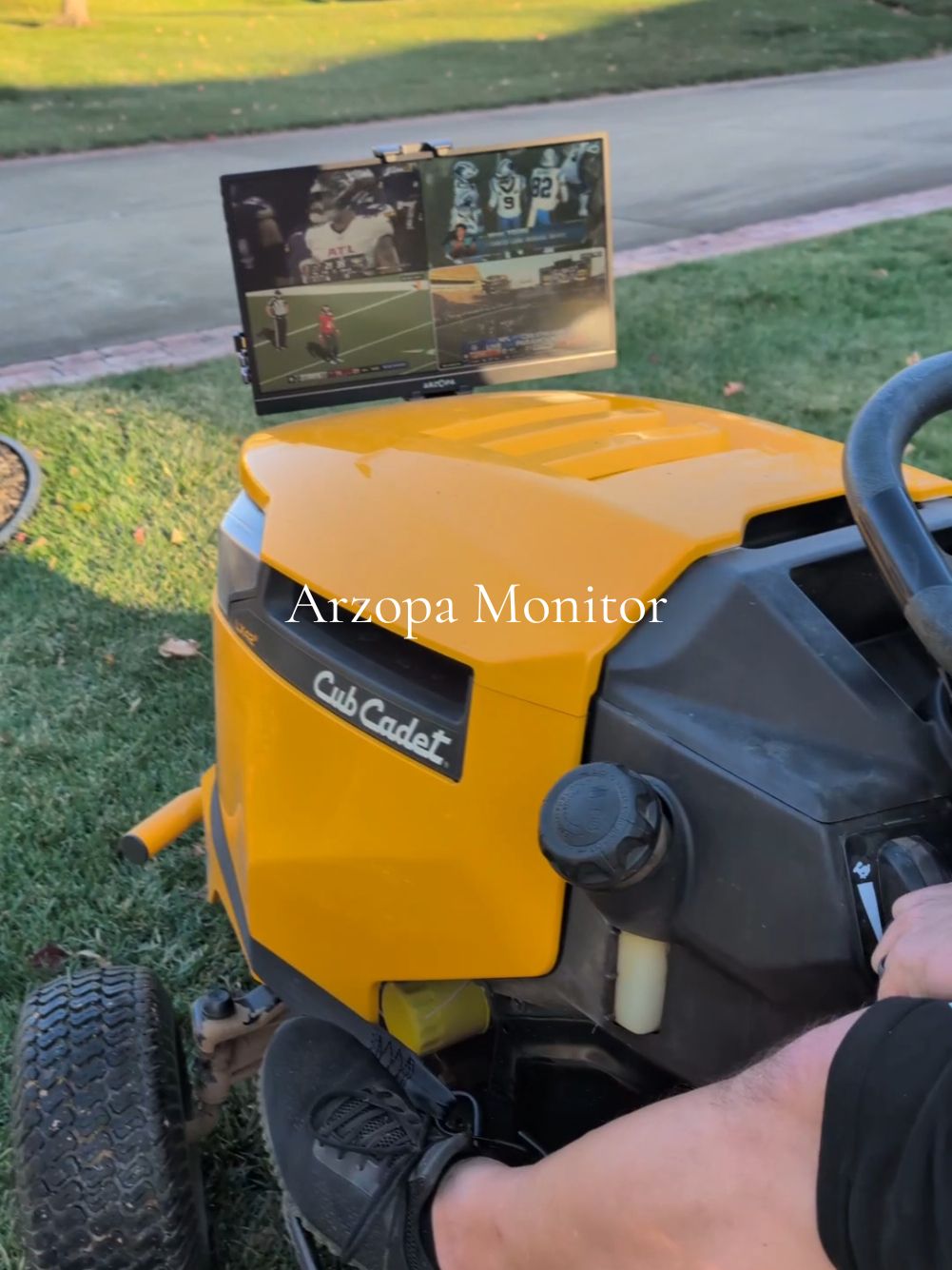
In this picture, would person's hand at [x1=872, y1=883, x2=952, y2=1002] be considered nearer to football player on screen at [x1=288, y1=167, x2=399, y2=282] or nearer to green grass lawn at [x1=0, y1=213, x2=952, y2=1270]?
green grass lawn at [x1=0, y1=213, x2=952, y2=1270]

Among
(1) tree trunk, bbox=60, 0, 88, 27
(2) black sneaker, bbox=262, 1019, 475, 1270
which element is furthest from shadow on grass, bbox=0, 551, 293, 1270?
(1) tree trunk, bbox=60, 0, 88, 27

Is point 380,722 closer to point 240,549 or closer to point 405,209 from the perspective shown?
point 240,549

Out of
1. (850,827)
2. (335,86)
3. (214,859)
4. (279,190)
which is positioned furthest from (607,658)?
(335,86)

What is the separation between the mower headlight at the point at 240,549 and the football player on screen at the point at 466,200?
0.63 metres

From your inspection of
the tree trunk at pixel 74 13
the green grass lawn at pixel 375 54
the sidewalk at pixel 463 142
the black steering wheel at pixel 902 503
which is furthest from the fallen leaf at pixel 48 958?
the tree trunk at pixel 74 13

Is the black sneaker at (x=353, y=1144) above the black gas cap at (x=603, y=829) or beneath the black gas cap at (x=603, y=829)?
beneath

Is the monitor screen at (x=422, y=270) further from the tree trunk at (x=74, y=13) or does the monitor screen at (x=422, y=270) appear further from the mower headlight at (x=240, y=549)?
the tree trunk at (x=74, y=13)

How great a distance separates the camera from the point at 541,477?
4.33 feet

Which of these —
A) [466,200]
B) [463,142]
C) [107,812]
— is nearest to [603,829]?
[466,200]

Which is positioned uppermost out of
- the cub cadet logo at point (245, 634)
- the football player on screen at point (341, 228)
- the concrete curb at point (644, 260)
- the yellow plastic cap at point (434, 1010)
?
the football player on screen at point (341, 228)

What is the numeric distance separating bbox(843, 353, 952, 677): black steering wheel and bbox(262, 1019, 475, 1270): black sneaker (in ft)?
2.52

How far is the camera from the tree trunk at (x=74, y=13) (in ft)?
57.4

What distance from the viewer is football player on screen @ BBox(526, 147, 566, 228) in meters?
1.95

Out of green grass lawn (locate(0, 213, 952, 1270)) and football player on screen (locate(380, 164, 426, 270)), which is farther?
green grass lawn (locate(0, 213, 952, 1270))
